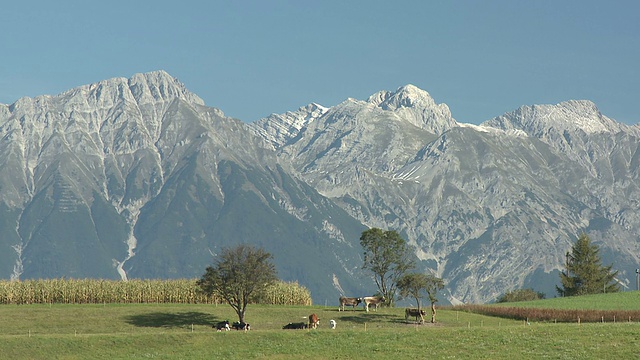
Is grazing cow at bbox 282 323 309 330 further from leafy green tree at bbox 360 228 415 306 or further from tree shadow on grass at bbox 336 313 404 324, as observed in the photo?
leafy green tree at bbox 360 228 415 306

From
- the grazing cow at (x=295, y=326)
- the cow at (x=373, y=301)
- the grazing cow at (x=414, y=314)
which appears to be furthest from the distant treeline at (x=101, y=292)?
the grazing cow at (x=295, y=326)

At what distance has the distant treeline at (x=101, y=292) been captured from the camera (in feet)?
463

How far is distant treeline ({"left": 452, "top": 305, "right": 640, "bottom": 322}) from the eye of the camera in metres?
125

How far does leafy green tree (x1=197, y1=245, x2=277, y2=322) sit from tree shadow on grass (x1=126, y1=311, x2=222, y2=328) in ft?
11.7

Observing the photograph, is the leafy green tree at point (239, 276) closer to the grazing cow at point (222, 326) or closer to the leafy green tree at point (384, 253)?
the grazing cow at point (222, 326)

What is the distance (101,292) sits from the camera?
144375 millimetres

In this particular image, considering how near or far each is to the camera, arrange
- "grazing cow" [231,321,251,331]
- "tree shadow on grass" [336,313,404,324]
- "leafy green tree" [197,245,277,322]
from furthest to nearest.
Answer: "leafy green tree" [197,245,277,322]
"tree shadow on grass" [336,313,404,324]
"grazing cow" [231,321,251,331]

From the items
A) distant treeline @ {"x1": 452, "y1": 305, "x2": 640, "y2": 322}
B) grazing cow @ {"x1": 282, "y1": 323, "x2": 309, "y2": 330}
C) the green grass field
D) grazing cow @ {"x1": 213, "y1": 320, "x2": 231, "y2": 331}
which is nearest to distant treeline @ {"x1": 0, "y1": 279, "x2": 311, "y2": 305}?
grazing cow @ {"x1": 213, "y1": 320, "x2": 231, "y2": 331}

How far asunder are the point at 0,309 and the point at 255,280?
29.8 meters

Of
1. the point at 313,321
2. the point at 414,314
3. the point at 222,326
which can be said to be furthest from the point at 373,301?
the point at 222,326

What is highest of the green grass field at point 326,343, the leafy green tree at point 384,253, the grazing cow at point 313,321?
the leafy green tree at point 384,253

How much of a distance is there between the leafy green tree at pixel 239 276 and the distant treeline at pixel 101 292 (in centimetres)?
1162

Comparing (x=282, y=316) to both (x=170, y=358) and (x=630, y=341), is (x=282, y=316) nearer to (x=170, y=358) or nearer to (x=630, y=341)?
(x=170, y=358)

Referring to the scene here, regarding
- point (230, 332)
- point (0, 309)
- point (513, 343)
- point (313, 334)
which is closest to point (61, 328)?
point (0, 309)
